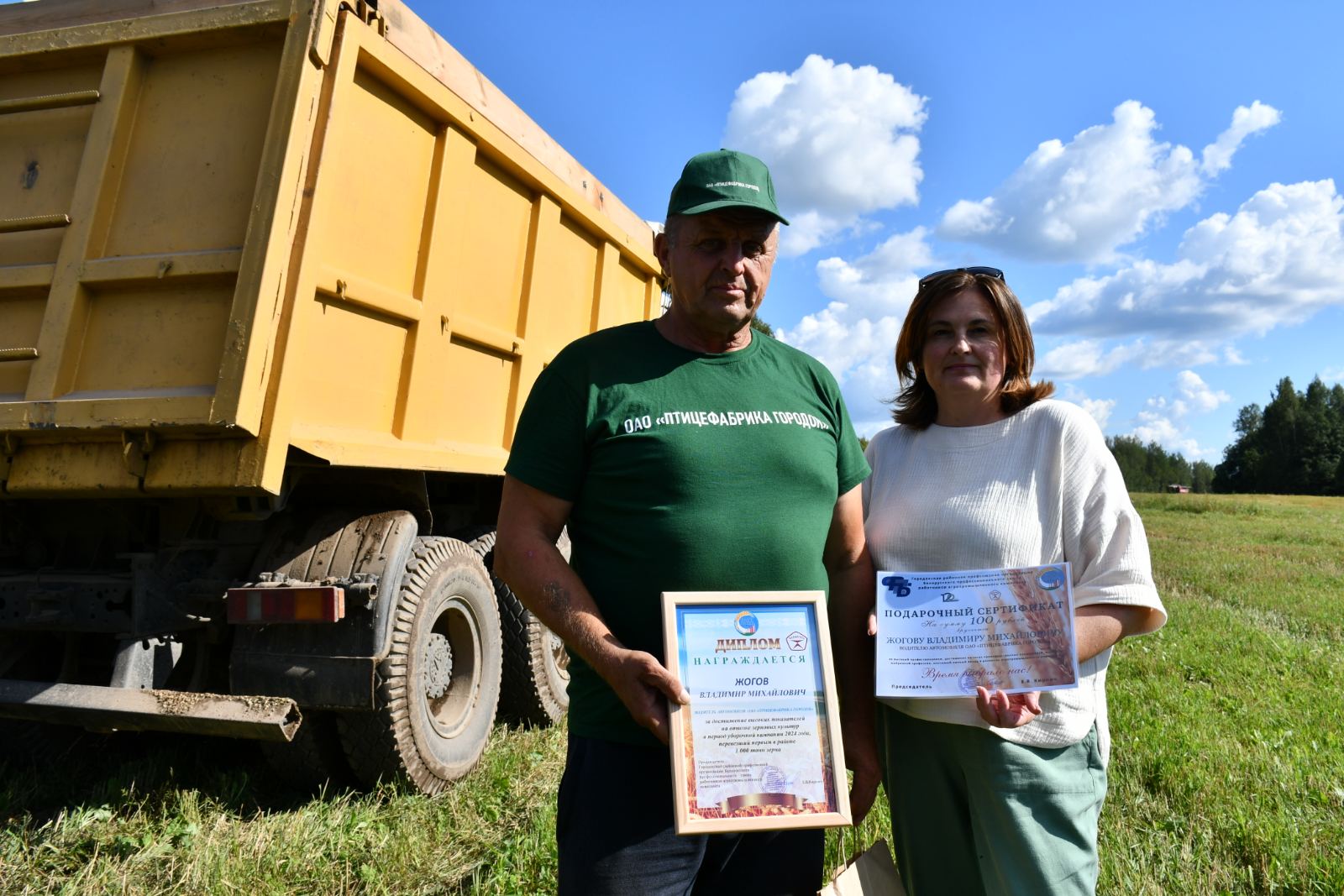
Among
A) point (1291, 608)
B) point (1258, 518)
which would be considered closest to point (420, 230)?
point (1291, 608)

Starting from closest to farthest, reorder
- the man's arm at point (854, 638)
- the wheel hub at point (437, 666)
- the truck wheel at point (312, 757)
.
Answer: the man's arm at point (854, 638), the truck wheel at point (312, 757), the wheel hub at point (437, 666)

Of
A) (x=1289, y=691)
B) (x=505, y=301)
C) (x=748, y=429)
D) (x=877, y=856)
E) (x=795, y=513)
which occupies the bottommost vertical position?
(x=877, y=856)

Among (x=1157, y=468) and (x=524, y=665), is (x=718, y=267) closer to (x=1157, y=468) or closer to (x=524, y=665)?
(x=524, y=665)

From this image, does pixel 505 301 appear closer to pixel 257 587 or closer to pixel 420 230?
pixel 420 230

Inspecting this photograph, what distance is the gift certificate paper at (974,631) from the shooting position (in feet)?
5.88

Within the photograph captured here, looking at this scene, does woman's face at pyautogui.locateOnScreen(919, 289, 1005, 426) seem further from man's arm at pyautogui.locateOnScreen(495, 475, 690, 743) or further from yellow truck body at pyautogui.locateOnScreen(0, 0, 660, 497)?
yellow truck body at pyautogui.locateOnScreen(0, 0, 660, 497)

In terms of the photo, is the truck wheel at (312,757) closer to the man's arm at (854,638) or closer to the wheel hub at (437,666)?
the wheel hub at (437,666)

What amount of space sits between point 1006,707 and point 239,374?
2.34 metres

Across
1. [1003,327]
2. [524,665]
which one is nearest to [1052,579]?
[1003,327]

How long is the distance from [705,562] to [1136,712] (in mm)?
4225

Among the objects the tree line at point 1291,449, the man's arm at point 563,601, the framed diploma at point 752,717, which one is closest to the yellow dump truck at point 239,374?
the man's arm at point 563,601

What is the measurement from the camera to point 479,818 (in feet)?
11.2

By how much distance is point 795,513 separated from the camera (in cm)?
183

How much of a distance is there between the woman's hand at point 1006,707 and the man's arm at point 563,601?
642 millimetres
